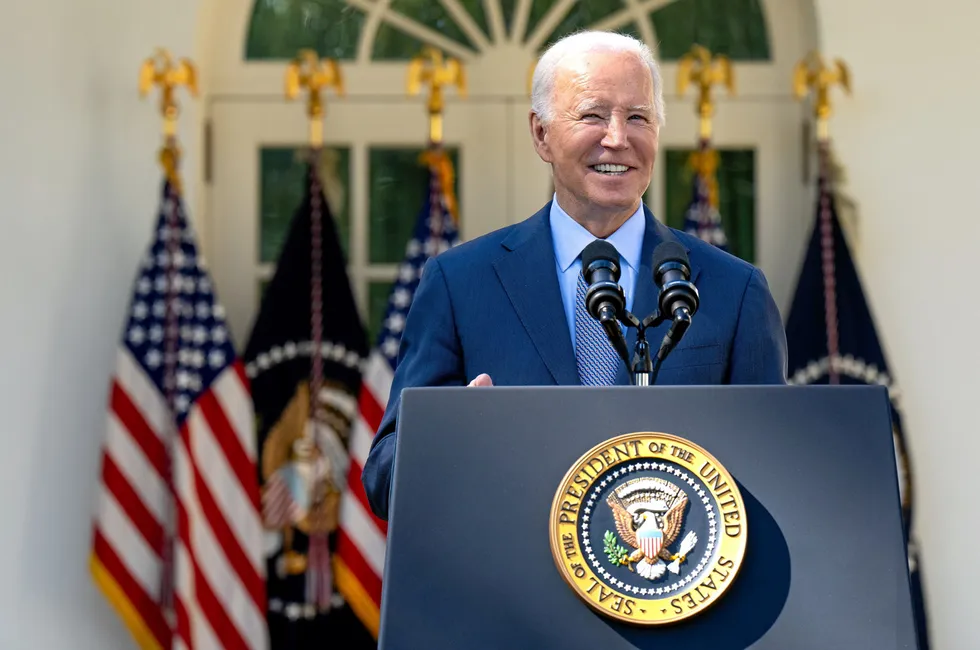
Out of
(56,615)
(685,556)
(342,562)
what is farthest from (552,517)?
(56,615)

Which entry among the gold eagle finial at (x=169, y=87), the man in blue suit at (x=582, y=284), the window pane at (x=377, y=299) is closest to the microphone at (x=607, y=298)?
the man in blue suit at (x=582, y=284)

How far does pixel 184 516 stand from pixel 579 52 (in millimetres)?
2509

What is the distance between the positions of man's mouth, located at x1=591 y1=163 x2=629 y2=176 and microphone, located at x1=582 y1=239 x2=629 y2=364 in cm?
→ 33

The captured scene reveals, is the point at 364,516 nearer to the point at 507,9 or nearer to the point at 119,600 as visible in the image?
the point at 119,600

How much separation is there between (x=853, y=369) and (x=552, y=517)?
2.93 m

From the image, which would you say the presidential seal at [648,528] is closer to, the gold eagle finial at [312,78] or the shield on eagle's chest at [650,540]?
the shield on eagle's chest at [650,540]

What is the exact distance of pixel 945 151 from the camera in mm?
4387

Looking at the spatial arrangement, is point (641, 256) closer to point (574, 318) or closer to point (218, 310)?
point (574, 318)

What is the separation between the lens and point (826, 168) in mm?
4281

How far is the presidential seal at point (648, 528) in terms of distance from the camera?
4.62 ft

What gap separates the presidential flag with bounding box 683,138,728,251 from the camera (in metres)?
4.27

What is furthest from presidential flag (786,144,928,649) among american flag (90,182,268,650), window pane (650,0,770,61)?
american flag (90,182,268,650)

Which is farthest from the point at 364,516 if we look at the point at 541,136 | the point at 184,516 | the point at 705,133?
the point at 541,136

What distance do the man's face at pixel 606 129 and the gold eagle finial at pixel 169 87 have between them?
2.44 meters
